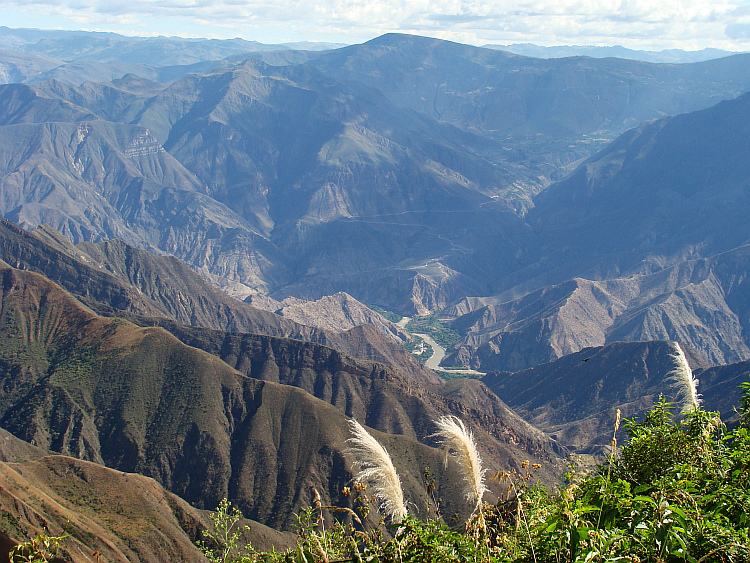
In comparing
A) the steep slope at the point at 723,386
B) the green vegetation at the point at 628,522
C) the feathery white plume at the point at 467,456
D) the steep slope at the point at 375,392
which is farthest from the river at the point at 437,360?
the feathery white plume at the point at 467,456

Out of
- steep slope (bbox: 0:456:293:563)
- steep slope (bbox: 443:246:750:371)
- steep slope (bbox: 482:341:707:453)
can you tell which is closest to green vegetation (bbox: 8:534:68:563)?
steep slope (bbox: 0:456:293:563)

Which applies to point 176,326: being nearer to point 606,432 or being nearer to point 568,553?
point 606,432

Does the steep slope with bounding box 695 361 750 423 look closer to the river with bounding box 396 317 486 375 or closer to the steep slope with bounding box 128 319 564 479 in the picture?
the steep slope with bounding box 128 319 564 479

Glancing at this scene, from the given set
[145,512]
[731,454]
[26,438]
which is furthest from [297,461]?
[731,454]

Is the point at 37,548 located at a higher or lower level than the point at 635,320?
higher

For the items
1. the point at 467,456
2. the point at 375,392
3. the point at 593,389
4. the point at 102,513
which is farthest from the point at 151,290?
the point at 467,456

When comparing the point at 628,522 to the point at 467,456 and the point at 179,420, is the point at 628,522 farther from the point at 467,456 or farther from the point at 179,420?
the point at 179,420
